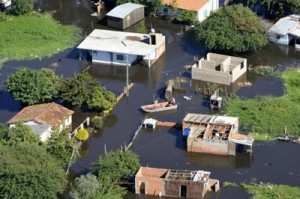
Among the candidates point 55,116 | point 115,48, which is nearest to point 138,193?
point 55,116

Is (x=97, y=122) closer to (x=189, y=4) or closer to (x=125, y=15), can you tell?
(x=125, y=15)

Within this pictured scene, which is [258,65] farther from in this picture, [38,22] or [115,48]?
[38,22]

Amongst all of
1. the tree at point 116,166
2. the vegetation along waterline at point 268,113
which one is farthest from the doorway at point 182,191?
the vegetation along waterline at point 268,113

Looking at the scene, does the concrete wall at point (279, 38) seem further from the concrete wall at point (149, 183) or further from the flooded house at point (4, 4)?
the concrete wall at point (149, 183)

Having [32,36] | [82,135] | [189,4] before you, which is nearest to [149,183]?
[82,135]

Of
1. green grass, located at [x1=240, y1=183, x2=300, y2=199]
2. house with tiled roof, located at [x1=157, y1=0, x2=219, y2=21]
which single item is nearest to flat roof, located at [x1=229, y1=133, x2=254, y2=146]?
green grass, located at [x1=240, y1=183, x2=300, y2=199]
